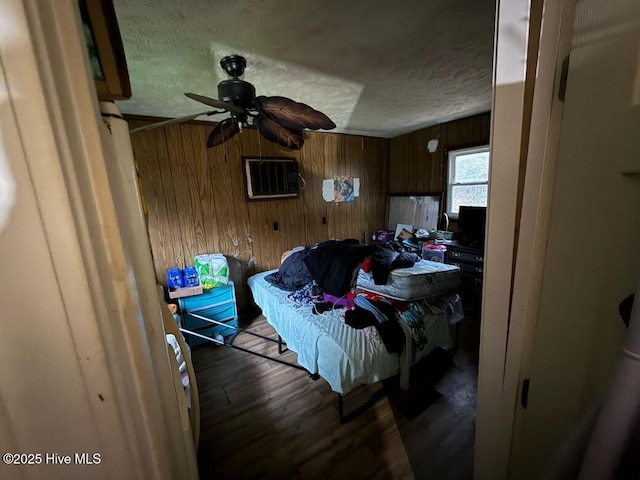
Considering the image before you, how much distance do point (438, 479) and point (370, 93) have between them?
9.19 feet

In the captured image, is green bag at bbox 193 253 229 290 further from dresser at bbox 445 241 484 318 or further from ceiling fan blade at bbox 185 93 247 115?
dresser at bbox 445 241 484 318

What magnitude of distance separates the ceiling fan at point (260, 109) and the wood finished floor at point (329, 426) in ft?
6.31

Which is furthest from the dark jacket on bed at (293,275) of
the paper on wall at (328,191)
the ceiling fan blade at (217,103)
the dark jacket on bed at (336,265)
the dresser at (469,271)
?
the dresser at (469,271)

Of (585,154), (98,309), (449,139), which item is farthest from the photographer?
(449,139)

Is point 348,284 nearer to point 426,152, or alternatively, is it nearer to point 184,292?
point 184,292

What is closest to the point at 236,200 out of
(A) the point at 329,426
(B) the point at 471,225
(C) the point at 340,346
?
(C) the point at 340,346

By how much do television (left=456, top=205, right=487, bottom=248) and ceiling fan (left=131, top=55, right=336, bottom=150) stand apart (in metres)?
2.45

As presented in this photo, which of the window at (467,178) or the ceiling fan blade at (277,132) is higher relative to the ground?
the ceiling fan blade at (277,132)

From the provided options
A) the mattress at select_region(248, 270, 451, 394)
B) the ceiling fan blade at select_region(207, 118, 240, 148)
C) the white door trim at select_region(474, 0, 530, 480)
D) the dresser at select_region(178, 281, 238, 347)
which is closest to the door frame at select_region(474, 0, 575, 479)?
the white door trim at select_region(474, 0, 530, 480)

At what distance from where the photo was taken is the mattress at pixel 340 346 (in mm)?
1538

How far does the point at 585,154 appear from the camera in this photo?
445 millimetres

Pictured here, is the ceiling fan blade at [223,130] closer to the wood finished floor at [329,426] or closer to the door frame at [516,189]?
the door frame at [516,189]

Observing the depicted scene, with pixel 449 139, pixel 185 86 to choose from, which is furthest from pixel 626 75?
pixel 449 139

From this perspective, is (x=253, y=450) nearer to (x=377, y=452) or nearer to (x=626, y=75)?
(x=377, y=452)
